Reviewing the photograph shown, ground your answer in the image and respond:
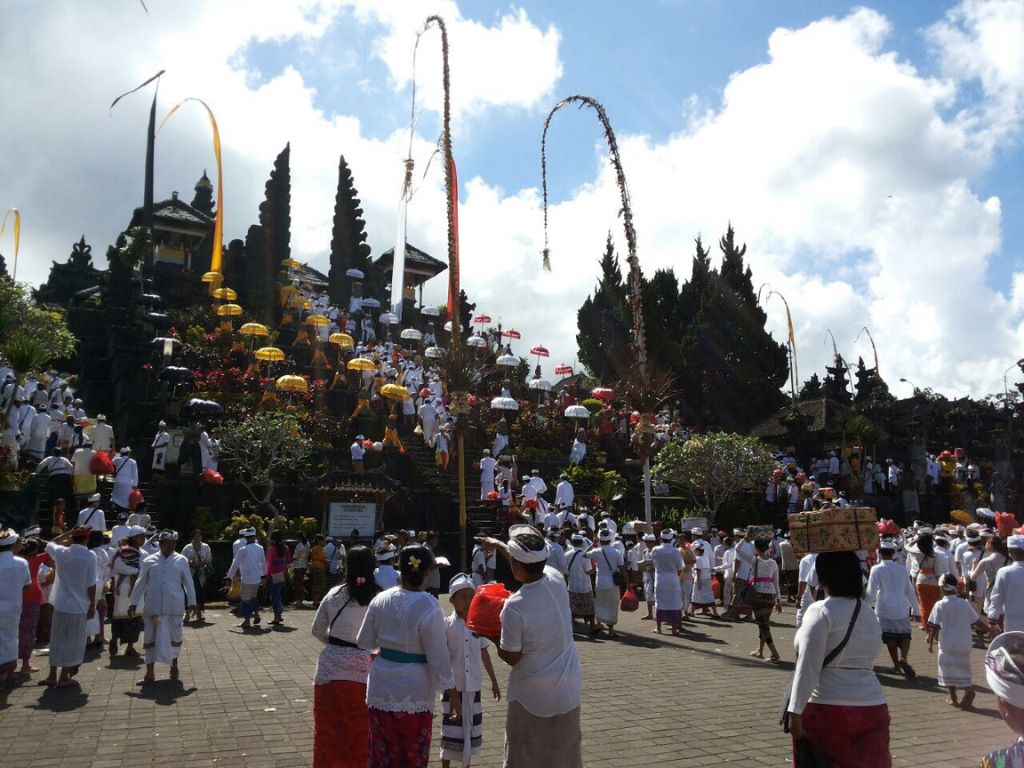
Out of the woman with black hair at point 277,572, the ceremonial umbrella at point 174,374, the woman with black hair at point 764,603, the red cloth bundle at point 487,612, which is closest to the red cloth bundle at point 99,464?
the woman with black hair at point 277,572

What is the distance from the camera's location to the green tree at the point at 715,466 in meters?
24.6

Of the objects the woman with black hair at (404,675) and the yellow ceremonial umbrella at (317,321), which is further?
the yellow ceremonial umbrella at (317,321)

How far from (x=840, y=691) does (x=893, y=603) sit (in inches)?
270

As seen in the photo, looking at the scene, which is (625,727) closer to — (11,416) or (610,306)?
(11,416)

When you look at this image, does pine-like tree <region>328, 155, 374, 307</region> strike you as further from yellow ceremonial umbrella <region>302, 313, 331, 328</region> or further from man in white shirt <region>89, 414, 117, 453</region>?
man in white shirt <region>89, 414, 117, 453</region>

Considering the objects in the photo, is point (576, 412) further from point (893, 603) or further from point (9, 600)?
point (9, 600)

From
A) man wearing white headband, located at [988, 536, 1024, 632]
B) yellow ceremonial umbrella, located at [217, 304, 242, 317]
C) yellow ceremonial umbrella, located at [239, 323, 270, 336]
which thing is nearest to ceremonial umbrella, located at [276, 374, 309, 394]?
yellow ceremonial umbrella, located at [239, 323, 270, 336]

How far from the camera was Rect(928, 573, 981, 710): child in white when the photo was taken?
8234 mm

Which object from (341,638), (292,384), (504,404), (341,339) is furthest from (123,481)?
(341,638)

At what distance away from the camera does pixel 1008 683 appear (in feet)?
8.11

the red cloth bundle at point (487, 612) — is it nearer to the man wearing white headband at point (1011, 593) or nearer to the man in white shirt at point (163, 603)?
the man in white shirt at point (163, 603)

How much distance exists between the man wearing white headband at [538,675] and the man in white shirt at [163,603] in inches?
235

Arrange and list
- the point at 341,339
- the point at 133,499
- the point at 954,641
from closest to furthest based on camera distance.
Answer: the point at 954,641 < the point at 133,499 < the point at 341,339

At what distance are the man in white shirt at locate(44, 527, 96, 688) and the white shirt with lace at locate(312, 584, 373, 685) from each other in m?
4.98
